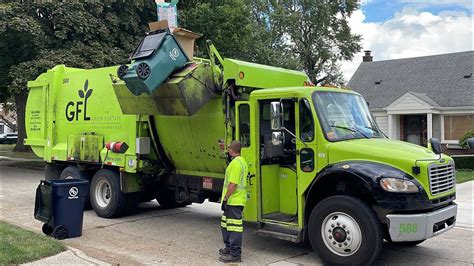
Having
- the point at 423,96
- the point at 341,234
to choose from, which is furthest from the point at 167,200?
the point at 423,96

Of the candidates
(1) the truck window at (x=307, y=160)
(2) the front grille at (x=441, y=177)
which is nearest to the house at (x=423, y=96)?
(2) the front grille at (x=441, y=177)

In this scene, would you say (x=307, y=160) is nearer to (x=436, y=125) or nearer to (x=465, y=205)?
(x=465, y=205)

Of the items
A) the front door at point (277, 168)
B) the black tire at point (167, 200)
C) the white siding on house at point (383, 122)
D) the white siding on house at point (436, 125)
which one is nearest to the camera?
the front door at point (277, 168)

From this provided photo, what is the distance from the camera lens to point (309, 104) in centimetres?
645

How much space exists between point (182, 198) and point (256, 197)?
2.40 metres

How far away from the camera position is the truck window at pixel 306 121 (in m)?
6.38

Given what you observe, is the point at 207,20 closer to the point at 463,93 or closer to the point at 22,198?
the point at 22,198

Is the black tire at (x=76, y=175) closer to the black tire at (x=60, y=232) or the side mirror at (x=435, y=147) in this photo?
the black tire at (x=60, y=232)

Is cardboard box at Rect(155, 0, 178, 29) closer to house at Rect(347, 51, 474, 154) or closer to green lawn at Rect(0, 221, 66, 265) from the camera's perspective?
green lawn at Rect(0, 221, 66, 265)

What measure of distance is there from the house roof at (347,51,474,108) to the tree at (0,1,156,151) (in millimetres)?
15421

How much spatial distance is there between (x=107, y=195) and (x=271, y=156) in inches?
173

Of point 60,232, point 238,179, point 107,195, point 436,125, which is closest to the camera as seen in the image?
point 238,179

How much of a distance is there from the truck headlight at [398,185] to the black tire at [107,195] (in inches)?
216

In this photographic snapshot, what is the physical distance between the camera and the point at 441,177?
6.03m
